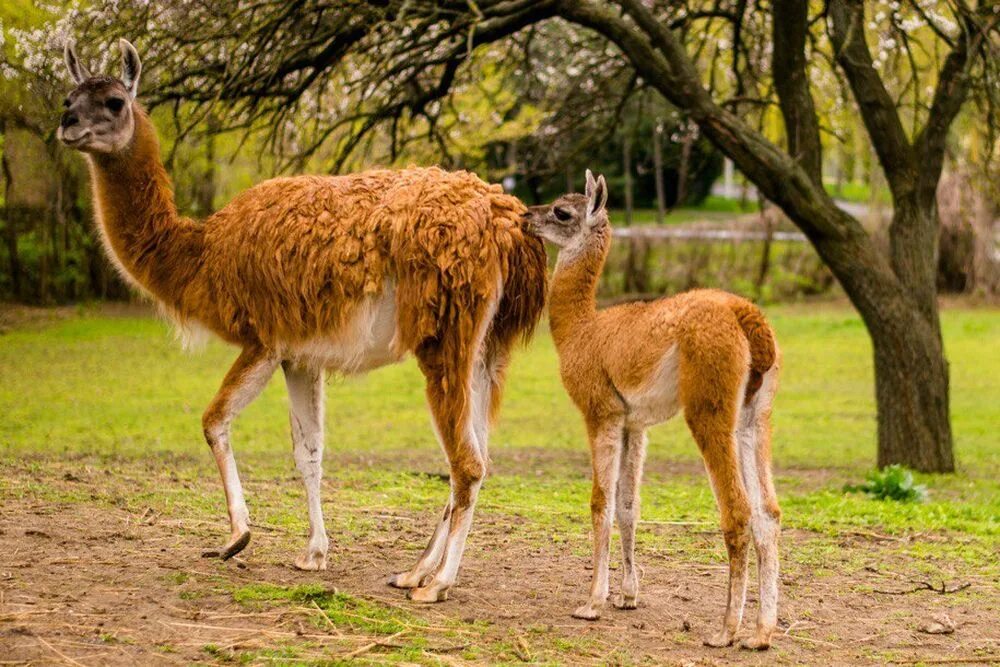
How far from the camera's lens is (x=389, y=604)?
5844 mm

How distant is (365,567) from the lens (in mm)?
6641

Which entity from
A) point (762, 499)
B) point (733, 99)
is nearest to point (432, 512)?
point (762, 499)

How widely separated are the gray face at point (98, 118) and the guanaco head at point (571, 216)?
210 cm

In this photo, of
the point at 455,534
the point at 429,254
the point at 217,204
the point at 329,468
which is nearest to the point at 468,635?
the point at 455,534

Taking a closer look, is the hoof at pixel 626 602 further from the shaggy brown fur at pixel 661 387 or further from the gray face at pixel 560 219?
the gray face at pixel 560 219

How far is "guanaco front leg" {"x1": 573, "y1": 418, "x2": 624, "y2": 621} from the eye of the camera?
19.1 feet

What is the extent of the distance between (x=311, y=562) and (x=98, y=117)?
2.44 metres

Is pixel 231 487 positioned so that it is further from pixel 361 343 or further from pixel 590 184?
pixel 590 184

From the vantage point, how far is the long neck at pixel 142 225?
673 cm

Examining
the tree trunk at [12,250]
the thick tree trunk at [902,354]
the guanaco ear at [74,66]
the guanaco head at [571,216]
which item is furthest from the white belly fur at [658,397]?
the tree trunk at [12,250]

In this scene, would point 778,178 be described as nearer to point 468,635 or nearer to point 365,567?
point 365,567

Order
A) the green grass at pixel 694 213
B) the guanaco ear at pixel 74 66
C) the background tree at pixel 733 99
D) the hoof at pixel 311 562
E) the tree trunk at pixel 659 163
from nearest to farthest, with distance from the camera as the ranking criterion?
the hoof at pixel 311 562 < the guanaco ear at pixel 74 66 < the background tree at pixel 733 99 < the tree trunk at pixel 659 163 < the green grass at pixel 694 213

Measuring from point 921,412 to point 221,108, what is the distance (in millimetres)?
5946

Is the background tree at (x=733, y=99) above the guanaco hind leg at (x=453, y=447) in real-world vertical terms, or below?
above
